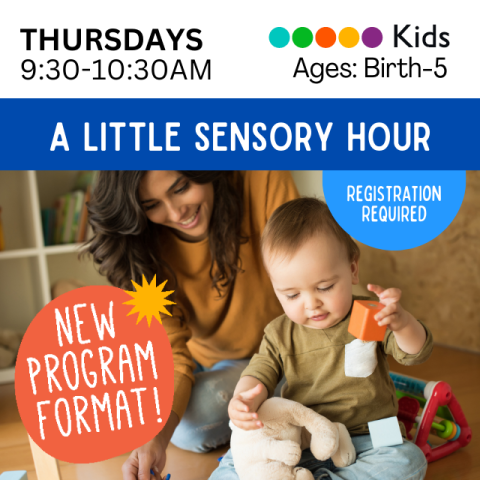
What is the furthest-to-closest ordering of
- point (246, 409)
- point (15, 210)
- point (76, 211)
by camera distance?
1. point (15, 210)
2. point (76, 211)
3. point (246, 409)

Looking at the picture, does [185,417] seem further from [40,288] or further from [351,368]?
[40,288]

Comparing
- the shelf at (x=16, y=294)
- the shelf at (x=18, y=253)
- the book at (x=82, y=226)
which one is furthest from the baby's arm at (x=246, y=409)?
the shelf at (x=16, y=294)

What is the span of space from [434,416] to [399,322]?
1.51 ft

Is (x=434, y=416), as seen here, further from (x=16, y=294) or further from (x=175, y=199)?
(x=16, y=294)

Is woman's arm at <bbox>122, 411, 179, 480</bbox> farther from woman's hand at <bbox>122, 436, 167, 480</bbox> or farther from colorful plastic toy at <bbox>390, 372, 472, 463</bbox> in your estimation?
colorful plastic toy at <bbox>390, 372, 472, 463</bbox>

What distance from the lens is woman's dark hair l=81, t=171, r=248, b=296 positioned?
1032 millimetres

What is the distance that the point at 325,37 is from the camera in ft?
2.33

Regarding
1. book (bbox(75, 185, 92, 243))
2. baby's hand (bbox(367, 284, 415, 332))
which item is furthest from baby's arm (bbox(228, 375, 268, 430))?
book (bbox(75, 185, 92, 243))

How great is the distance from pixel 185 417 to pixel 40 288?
113 cm

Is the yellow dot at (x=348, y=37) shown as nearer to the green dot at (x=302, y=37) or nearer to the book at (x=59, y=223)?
the green dot at (x=302, y=37)

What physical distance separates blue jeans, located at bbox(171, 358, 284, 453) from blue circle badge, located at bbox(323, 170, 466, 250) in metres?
0.64

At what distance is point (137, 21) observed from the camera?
0.69m

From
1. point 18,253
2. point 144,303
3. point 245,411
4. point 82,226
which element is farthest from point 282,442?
point 82,226

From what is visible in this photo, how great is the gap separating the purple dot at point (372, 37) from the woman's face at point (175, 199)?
1.50 ft
